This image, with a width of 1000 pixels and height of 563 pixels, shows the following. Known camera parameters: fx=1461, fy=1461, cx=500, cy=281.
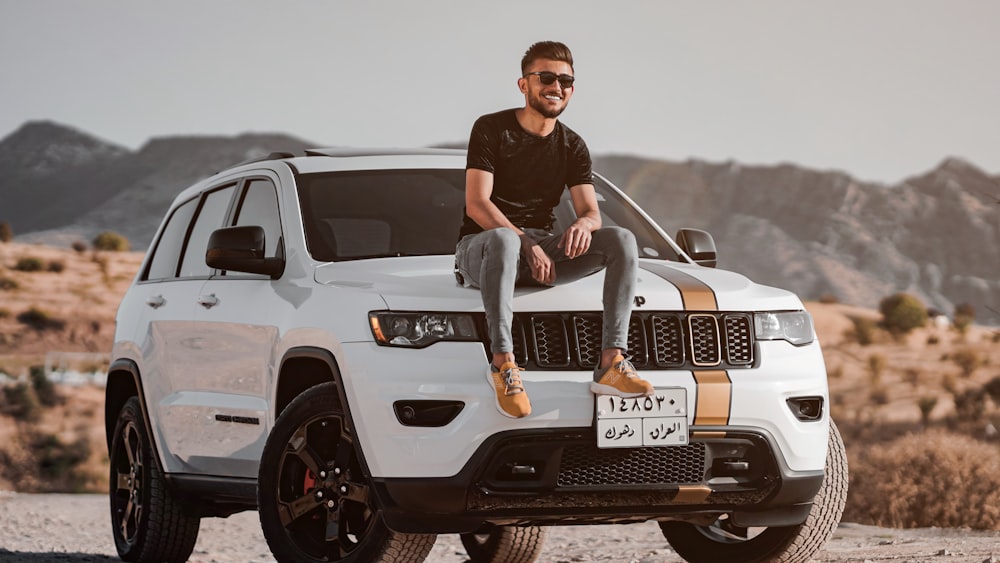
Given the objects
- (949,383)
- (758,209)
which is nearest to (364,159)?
(949,383)

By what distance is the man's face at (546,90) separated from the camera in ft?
19.4

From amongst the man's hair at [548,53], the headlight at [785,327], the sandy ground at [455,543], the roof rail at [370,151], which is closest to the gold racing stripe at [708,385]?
the headlight at [785,327]

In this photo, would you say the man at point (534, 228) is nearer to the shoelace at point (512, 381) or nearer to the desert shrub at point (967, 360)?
the shoelace at point (512, 381)

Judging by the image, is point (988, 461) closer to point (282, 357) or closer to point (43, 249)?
point (282, 357)

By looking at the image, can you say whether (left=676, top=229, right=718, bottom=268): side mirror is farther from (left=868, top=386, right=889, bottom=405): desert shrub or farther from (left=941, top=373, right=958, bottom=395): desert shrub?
(left=941, top=373, right=958, bottom=395): desert shrub

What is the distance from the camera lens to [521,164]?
5996 mm

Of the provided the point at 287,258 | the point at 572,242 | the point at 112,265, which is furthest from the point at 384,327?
the point at 112,265

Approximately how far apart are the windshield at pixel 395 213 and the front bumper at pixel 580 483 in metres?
1.43

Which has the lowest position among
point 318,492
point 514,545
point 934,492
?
point 934,492

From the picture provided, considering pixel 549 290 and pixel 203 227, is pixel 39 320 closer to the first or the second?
pixel 203 227

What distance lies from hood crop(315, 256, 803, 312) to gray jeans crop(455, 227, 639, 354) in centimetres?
7

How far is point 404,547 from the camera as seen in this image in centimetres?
564

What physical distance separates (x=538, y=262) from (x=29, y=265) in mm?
78062

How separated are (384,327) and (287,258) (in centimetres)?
120
